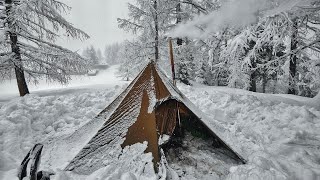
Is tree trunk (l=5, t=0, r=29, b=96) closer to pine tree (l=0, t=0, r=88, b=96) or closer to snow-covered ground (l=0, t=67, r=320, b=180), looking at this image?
pine tree (l=0, t=0, r=88, b=96)

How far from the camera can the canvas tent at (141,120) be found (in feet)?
12.8

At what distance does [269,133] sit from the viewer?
543 cm

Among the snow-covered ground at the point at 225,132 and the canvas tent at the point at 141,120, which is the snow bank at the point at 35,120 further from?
the canvas tent at the point at 141,120

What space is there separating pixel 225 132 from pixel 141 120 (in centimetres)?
189

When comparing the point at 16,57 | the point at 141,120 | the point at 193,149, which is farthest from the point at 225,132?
the point at 16,57

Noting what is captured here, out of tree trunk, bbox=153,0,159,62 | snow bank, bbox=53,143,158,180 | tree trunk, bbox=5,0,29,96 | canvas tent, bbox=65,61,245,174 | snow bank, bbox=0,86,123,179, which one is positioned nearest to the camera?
snow bank, bbox=53,143,158,180

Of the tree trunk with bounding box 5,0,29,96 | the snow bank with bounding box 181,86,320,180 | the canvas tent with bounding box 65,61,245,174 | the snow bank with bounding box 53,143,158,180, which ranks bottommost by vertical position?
the snow bank with bounding box 181,86,320,180

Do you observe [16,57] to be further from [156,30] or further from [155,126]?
[156,30]

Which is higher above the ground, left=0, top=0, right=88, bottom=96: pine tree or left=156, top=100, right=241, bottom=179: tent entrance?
left=0, top=0, right=88, bottom=96: pine tree

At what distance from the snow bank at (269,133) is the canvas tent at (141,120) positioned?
0.59 m

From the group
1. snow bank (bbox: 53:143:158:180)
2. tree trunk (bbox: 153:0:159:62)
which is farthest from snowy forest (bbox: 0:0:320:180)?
tree trunk (bbox: 153:0:159:62)

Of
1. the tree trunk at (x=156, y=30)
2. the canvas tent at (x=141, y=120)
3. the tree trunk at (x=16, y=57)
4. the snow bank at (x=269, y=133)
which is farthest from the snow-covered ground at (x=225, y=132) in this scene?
the tree trunk at (x=156, y=30)

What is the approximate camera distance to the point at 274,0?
5379mm

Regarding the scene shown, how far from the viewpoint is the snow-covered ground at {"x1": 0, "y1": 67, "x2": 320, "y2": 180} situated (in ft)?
11.9
